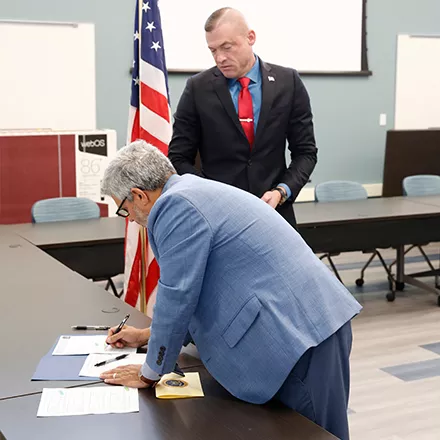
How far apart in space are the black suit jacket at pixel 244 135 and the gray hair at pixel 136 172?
118cm

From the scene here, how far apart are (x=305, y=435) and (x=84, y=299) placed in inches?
54.5

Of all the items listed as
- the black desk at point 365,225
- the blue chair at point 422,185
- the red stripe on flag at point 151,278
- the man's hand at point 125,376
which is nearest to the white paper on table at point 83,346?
the man's hand at point 125,376

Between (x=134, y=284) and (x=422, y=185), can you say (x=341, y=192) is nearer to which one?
(x=422, y=185)

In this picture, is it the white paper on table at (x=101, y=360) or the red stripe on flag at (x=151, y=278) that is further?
the red stripe on flag at (x=151, y=278)

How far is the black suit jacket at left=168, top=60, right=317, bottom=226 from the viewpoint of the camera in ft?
10.2

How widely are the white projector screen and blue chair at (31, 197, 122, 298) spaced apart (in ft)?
8.55

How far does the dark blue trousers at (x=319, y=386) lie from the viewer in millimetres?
1889

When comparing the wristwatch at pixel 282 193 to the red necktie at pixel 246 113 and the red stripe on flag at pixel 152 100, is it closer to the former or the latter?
the red necktie at pixel 246 113

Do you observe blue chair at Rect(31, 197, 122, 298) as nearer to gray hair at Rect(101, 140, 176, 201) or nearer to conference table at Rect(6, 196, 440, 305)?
conference table at Rect(6, 196, 440, 305)

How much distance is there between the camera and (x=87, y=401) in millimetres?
1846

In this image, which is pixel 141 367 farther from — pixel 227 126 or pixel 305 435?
pixel 227 126

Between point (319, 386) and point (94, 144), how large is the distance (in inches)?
200

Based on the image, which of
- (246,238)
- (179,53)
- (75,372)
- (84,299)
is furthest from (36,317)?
(179,53)

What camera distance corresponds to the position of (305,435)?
65.4 inches
